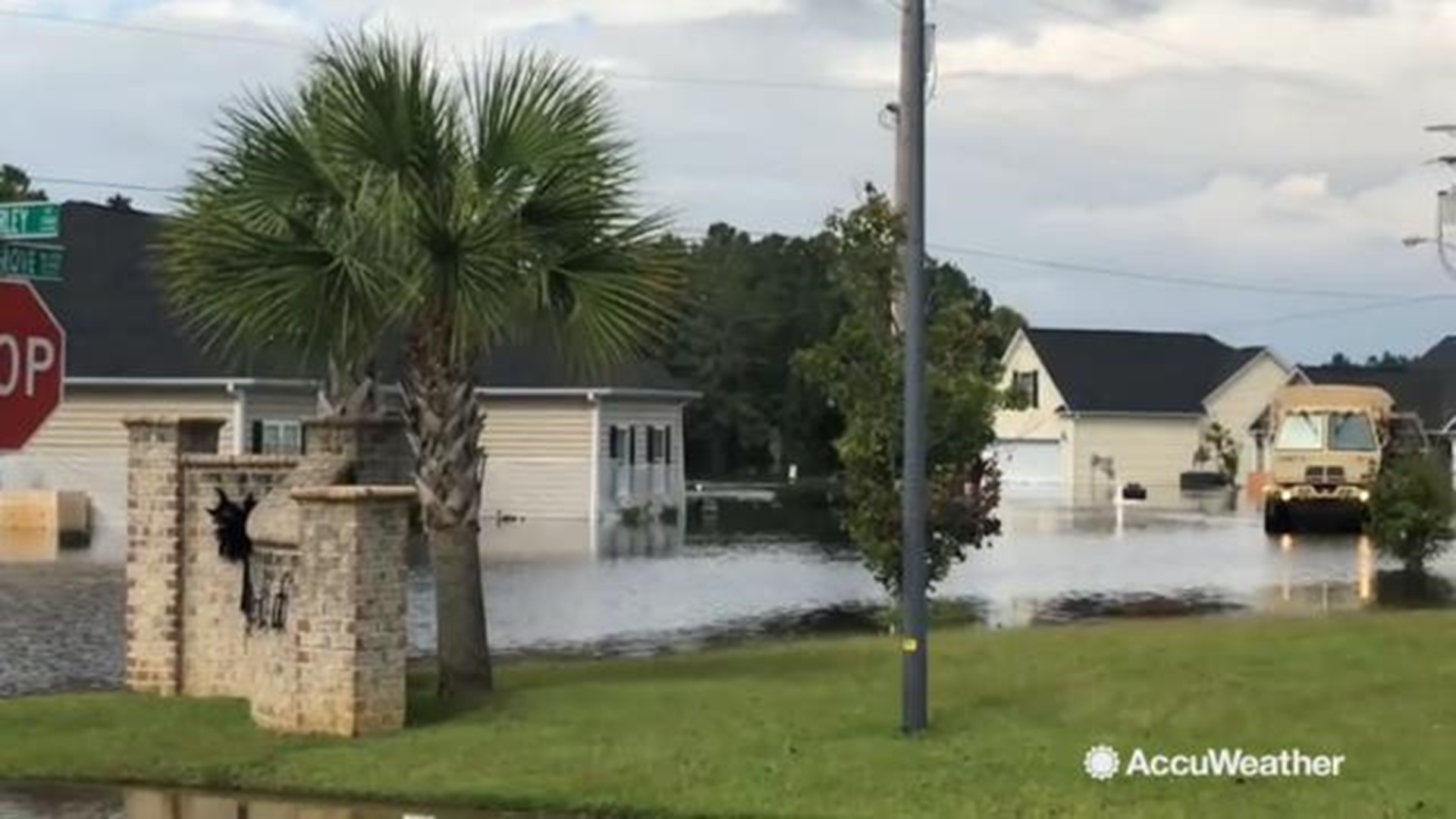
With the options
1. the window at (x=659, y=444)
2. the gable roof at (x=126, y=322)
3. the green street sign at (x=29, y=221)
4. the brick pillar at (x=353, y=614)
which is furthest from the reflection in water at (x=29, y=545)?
the green street sign at (x=29, y=221)

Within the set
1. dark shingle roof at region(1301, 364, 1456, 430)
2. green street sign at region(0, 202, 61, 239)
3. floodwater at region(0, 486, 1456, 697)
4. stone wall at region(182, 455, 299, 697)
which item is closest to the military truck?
floodwater at region(0, 486, 1456, 697)

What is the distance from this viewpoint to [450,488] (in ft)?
50.4

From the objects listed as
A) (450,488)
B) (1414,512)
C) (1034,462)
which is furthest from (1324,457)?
(1034,462)

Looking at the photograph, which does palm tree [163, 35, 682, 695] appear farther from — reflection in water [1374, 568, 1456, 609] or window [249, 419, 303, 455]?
window [249, 419, 303, 455]

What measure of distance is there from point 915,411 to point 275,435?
30.0 meters

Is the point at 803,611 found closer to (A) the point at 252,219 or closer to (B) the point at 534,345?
(B) the point at 534,345

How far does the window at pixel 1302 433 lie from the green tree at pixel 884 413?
77.0 ft

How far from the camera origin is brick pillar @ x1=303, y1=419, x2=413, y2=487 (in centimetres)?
1541

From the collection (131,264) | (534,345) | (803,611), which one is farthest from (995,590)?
(131,264)

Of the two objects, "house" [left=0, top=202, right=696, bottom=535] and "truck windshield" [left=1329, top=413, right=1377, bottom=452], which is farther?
"truck windshield" [left=1329, top=413, right=1377, bottom=452]

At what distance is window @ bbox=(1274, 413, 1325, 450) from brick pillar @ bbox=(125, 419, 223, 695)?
32349mm

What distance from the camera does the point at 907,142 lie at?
13.2 meters

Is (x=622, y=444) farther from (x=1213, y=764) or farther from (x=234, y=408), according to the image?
(x=1213, y=764)

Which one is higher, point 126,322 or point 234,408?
point 126,322
